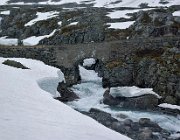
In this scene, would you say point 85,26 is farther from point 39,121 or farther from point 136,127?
point 39,121

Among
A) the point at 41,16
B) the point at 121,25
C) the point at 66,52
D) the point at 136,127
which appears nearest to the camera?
the point at 136,127

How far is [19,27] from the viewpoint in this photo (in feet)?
277

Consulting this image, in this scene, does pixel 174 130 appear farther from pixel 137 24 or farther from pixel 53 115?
pixel 137 24

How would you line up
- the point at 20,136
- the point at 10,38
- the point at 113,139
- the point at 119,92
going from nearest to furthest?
the point at 20,136 < the point at 113,139 < the point at 119,92 < the point at 10,38

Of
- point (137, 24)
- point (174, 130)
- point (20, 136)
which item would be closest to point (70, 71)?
point (137, 24)

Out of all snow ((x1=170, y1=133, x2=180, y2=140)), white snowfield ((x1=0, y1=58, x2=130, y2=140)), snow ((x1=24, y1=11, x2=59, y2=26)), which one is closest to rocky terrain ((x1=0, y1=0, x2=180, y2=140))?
snow ((x1=170, y1=133, x2=180, y2=140))

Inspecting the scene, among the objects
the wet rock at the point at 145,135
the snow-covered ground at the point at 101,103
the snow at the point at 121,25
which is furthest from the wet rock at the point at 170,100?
the snow at the point at 121,25

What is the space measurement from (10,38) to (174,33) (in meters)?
41.9

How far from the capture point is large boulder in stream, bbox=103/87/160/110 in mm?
37500

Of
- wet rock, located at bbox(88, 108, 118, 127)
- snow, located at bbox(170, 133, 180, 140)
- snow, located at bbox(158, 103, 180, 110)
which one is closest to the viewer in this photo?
snow, located at bbox(170, 133, 180, 140)

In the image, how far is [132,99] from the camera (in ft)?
126

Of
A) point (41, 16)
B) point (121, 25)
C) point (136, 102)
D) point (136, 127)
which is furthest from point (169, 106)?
point (41, 16)

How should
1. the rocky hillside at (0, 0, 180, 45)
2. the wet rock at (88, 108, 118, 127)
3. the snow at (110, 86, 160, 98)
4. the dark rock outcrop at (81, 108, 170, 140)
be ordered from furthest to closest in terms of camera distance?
the rocky hillside at (0, 0, 180, 45)
the snow at (110, 86, 160, 98)
the wet rock at (88, 108, 118, 127)
the dark rock outcrop at (81, 108, 170, 140)

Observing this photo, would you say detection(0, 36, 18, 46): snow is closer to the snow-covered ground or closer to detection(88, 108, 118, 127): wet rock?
the snow-covered ground
